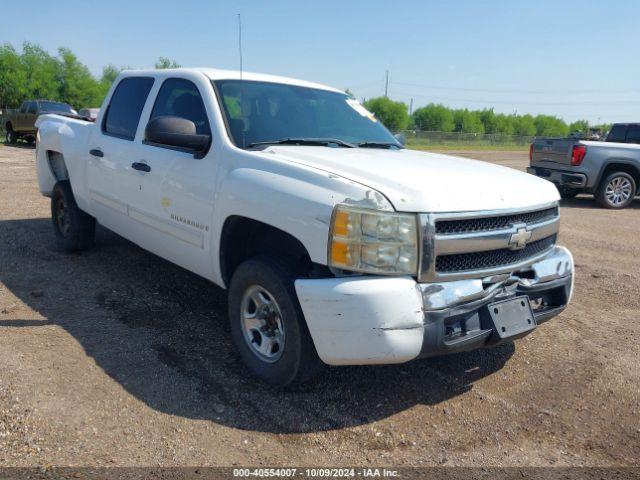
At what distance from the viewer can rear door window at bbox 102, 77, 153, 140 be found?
188 inches

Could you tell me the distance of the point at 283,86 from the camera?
446 centimetres

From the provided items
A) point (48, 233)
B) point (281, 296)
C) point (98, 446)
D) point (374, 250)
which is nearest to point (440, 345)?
point (374, 250)

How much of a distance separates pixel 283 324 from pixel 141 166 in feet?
6.51

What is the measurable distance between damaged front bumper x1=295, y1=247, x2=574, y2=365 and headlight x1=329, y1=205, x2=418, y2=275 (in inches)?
2.6

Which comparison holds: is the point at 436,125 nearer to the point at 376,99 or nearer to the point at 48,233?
the point at 376,99

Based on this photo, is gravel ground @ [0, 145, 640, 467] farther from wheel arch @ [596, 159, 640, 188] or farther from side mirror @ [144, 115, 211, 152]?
wheel arch @ [596, 159, 640, 188]

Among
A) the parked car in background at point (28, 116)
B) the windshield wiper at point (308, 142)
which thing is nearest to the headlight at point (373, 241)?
the windshield wiper at point (308, 142)

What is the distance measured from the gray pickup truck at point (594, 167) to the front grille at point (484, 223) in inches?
329

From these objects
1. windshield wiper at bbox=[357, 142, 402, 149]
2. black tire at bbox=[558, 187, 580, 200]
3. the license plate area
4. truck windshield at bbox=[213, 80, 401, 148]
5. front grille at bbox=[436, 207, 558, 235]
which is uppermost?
truck windshield at bbox=[213, 80, 401, 148]

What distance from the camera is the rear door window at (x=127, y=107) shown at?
4.77 metres

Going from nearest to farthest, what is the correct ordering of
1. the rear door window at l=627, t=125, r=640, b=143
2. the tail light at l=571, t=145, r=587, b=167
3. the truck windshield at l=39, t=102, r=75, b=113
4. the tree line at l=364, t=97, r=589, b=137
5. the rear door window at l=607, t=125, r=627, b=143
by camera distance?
the tail light at l=571, t=145, r=587, b=167, the rear door window at l=627, t=125, r=640, b=143, the rear door window at l=607, t=125, r=627, b=143, the truck windshield at l=39, t=102, r=75, b=113, the tree line at l=364, t=97, r=589, b=137

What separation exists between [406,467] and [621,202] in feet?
34.2

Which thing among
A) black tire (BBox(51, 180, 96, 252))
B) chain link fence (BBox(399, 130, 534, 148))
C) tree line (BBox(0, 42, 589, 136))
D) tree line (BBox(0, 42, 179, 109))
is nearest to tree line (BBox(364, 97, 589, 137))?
tree line (BBox(0, 42, 589, 136))

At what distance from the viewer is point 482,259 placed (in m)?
3.11
